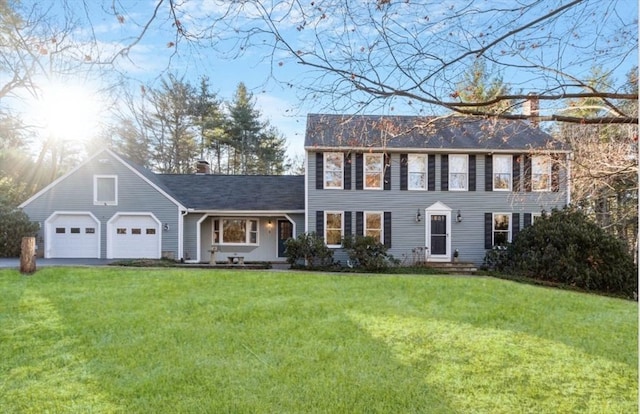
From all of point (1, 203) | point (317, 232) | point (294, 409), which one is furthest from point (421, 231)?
point (1, 203)

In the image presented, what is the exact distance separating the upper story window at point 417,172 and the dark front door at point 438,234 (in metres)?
1.37

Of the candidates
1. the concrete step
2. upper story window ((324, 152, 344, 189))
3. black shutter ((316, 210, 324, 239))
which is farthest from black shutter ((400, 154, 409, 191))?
black shutter ((316, 210, 324, 239))

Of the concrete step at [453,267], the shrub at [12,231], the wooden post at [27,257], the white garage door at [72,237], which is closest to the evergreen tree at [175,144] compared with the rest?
the white garage door at [72,237]

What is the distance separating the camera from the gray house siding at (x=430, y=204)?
1566cm

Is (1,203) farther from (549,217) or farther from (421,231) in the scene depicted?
(549,217)

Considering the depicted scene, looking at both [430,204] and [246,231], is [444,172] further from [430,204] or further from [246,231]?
[246,231]

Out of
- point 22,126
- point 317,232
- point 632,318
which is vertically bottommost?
point 632,318

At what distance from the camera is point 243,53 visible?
288 centimetres

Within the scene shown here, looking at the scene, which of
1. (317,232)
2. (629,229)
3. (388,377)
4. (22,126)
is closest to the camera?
(388,377)

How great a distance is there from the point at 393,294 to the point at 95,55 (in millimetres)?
7759

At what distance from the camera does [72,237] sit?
629 inches

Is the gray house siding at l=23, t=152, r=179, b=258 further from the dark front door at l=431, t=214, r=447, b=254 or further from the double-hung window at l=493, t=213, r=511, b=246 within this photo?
the double-hung window at l=493, t=213, r=511, b=246

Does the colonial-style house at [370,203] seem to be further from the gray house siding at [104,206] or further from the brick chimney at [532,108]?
the brick chimney at [532,108]

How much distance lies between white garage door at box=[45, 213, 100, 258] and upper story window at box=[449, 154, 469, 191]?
47.7ft
